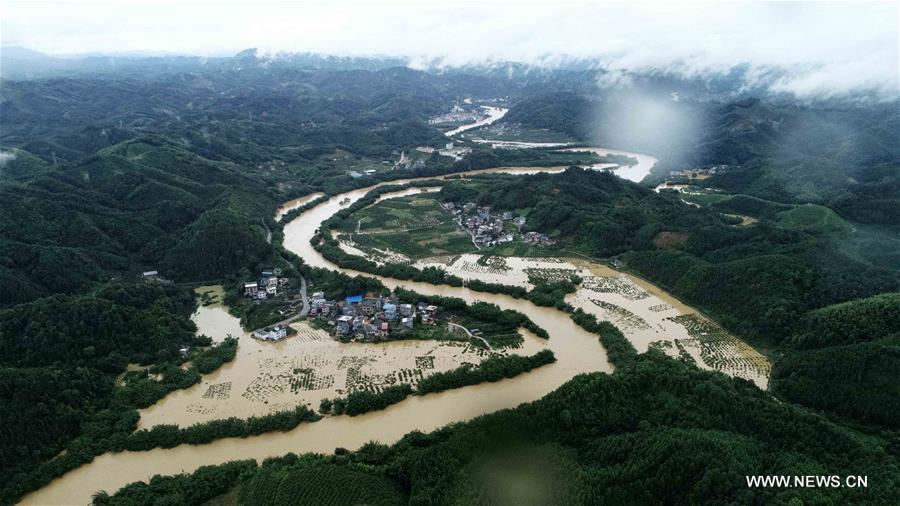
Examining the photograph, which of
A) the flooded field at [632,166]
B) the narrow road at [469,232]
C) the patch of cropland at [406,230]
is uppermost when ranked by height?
the narrow road at [469,232]

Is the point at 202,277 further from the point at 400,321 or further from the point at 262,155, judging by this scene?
the point at 262,155

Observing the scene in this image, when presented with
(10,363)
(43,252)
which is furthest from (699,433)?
(43,252)

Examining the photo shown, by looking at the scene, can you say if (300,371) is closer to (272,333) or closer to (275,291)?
(272,333)

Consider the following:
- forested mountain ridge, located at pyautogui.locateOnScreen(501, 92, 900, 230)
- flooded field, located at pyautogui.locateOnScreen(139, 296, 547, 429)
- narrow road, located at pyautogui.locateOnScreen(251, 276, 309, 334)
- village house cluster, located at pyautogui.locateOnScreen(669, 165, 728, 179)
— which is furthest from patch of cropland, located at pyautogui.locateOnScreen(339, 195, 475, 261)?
village house cluster, located at pyautogui.locateOnScreen(669, 165, 728, 179)

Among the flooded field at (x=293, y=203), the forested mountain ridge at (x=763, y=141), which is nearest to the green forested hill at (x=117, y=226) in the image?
the flooded field at (x=293, y=203)

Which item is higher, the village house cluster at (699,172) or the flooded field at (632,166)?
the village house cluster at (699,172)

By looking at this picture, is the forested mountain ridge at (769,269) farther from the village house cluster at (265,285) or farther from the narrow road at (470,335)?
the village house cluster at (265,285)
